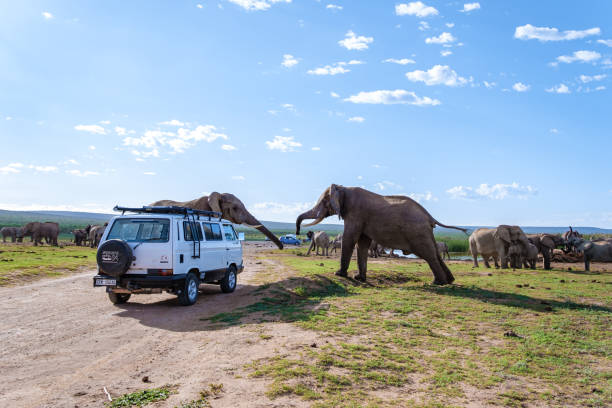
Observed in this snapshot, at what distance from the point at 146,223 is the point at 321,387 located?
25.4 feet

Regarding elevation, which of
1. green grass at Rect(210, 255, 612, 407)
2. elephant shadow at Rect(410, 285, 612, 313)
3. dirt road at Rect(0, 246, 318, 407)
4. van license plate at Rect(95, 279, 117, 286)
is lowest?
dirt road at Rect(0, 246, 318, 407)

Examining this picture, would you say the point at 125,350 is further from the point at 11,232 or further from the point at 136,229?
the point at 11,232

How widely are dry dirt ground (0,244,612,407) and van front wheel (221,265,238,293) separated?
1.63 metres

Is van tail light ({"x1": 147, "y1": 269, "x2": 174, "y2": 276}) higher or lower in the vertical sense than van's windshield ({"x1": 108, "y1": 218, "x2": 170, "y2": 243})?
lower

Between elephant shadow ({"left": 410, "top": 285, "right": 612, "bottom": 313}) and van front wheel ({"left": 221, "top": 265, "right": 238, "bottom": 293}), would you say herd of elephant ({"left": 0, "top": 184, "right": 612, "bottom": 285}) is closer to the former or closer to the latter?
elephant shadow ({"left": 410, "top": 285, "right": 612, "bottom": 313})

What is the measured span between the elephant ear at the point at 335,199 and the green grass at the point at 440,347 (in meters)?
3.42

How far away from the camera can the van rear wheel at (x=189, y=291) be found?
38.0 ft

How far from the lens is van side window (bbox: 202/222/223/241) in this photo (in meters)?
13.2

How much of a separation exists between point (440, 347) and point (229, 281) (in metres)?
8.29

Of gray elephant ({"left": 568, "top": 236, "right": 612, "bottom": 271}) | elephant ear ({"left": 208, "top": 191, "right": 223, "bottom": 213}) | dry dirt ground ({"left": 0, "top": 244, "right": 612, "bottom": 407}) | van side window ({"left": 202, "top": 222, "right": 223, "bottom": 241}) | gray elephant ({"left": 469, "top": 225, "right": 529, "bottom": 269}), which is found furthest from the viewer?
gray elephant ({"left": 568, "top": 236, "right": 612, "bottom": 271})

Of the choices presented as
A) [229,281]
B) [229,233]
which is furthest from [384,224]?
[229,281]

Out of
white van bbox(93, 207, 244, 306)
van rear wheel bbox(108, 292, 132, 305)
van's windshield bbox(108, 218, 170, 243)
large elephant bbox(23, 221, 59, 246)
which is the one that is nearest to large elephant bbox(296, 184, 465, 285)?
white van bbox(93, 207, 244, 306)

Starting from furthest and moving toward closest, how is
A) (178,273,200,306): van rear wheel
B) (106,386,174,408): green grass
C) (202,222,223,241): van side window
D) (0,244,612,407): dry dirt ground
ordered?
(202,222,223,241): van side window, (178,273,200,306): van rear wheel, (0,244,612,407): dry dirt ground, (106,386,174,408): green grass

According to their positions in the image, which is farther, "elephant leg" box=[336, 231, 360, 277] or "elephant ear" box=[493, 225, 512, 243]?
"elephant ear" box=[493, 225, 512, 243]
